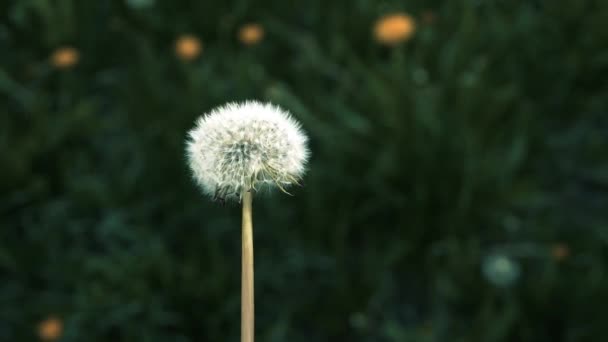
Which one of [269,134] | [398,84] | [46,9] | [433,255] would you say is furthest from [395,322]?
[46,9]

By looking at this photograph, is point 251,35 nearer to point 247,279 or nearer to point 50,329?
point 50,329

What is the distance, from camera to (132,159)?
8.36 feet

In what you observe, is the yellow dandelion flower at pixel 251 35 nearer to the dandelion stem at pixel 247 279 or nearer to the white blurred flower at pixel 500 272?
the white blurred flower at pixel 500 272

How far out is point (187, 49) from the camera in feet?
9.03

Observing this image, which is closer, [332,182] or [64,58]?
[332,182]

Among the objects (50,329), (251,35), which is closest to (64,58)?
(251,35)

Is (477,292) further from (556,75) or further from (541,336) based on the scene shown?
(556,75)

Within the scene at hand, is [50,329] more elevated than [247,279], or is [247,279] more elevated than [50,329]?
[50,329]

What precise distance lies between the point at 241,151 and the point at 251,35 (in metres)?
2.03

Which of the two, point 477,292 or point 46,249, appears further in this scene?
point 46,249

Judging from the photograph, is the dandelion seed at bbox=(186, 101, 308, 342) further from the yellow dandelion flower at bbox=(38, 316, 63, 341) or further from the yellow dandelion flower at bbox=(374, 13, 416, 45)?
the yellow dandelion flower at bbox=(374, 13, 416, 45)

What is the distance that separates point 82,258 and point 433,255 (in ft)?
4.04

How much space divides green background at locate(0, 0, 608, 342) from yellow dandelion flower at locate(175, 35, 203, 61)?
121 mm

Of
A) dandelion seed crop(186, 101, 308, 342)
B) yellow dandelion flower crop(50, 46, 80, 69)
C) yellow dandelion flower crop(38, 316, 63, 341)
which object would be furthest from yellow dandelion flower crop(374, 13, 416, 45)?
dandelion seed crop(186, 101, 308, 342)
